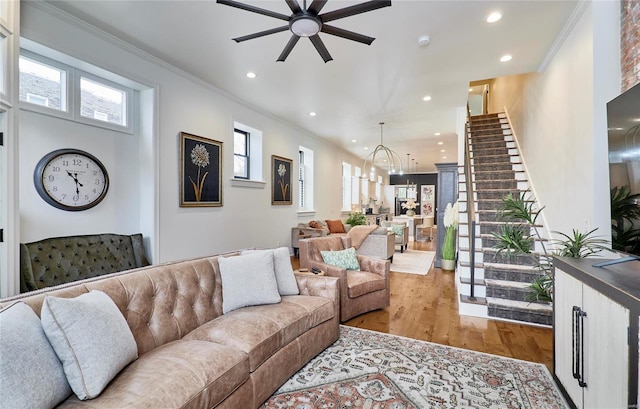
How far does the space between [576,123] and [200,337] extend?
4.01 m

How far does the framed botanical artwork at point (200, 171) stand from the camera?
4207 millimetres

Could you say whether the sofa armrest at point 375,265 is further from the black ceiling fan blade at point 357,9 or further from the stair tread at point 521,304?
the black ceiling fan blade at point 357,9

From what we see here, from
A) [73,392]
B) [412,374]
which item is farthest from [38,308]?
[412,374]

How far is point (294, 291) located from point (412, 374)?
1137 mm

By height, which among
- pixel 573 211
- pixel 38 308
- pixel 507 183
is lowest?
pixel 38 308

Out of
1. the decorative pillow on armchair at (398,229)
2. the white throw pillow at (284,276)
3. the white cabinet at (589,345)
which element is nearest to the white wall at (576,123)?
the white cabinet at (589,345)

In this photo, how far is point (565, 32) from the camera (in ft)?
10.3

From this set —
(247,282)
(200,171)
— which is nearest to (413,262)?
(200,171)

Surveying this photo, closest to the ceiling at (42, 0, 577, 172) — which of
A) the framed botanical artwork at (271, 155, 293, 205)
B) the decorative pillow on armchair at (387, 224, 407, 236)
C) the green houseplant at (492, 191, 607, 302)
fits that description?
the framed botanical artwork at (271, 155, 293, 205)

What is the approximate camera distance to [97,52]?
3168 millimetres

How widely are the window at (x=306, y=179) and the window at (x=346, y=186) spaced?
256cm

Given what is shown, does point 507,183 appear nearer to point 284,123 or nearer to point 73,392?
point 284,123

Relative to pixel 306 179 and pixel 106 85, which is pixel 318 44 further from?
pixel 306 179

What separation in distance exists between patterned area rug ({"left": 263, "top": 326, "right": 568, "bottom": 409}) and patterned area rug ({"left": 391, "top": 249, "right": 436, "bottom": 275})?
3155 millimetres
